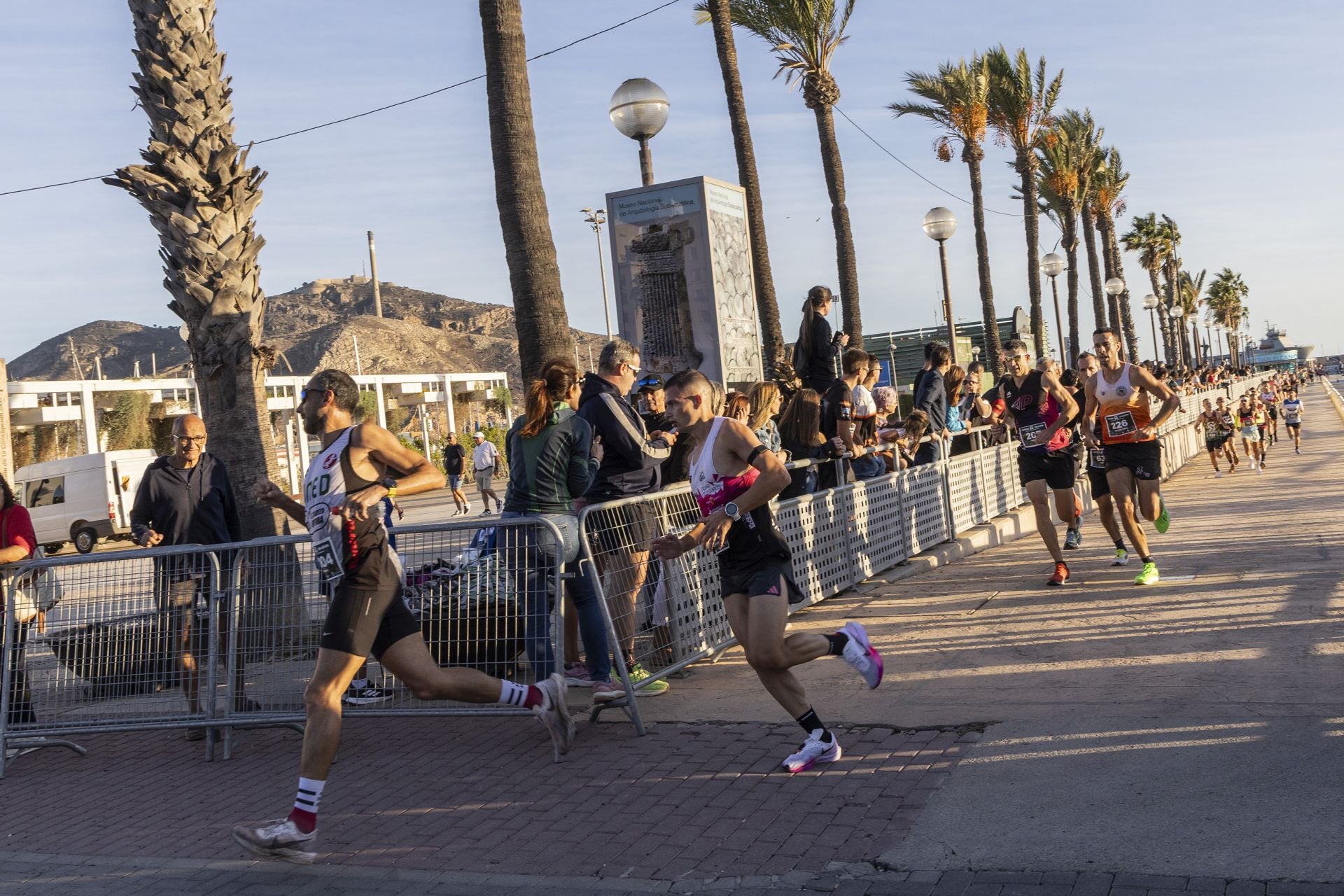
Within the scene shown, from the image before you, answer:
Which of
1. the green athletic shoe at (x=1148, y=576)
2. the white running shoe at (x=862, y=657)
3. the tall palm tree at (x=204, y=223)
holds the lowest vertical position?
the green athletic shoe at (x=1148, y=576)

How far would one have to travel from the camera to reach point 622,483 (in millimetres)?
7406

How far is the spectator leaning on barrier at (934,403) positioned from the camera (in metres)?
13.1

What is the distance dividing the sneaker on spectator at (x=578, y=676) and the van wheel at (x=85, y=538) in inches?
1005

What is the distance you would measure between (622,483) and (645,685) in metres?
1.24

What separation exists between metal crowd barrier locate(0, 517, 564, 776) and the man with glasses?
538cm

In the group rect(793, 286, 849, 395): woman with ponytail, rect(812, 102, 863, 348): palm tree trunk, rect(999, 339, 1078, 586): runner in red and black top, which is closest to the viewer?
rect(999, 339, 1078, 586): runner in red and black top

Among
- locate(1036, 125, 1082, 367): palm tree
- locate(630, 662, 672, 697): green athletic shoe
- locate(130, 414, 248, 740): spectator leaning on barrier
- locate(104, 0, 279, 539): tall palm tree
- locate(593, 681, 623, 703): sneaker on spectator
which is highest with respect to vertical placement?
locate(1036, 125, 1082, 367): palm tree

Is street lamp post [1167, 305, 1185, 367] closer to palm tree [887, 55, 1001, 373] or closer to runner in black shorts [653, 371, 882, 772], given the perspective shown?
Answer: palm tree [887, 55, 1001, 373]

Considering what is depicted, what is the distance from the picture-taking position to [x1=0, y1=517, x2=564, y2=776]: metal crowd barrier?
6.45 metres

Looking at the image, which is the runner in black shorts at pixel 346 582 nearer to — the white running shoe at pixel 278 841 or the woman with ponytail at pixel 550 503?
the white running shoe at pixel 278 841

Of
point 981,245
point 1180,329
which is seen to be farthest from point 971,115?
point 1180,329

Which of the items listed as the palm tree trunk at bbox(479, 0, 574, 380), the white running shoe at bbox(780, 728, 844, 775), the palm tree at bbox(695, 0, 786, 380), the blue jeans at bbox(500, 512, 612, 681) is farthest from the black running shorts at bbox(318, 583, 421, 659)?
the palm tree at bbox(695, 0, 786, 380)

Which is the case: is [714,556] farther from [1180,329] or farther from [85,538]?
[1180,329]

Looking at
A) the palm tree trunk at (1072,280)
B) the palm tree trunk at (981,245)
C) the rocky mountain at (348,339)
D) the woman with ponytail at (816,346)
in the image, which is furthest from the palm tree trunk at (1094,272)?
the rocky mountain at (348,339)
